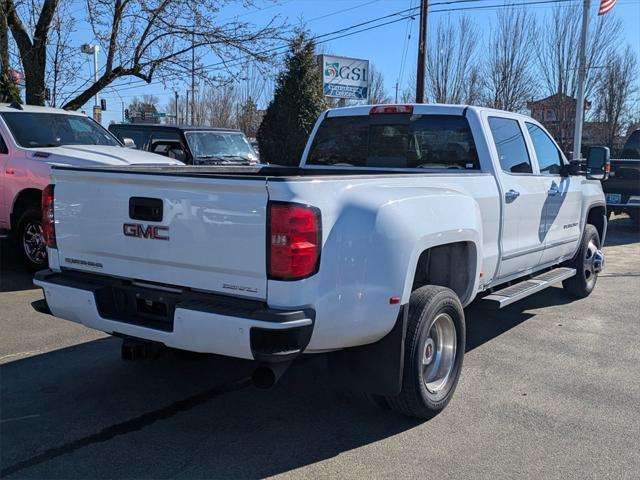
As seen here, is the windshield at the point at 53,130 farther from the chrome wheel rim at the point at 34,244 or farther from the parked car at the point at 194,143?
the parked car at the point at 194,143

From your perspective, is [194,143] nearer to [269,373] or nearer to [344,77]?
[269,373]

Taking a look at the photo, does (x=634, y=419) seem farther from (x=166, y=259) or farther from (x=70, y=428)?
(x=70, y=428)

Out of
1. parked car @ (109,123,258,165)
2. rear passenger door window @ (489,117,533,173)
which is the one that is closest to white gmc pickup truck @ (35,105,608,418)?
rear passenger door window @ (489,117,533,173)

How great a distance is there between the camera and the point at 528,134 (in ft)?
19.6

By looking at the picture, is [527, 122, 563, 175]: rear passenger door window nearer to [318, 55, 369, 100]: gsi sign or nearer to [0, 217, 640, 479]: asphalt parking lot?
[0, 217, 640, 479]: asphalt parking lot

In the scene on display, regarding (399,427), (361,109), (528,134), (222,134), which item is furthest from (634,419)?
(222,134)

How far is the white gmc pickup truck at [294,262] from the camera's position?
3162mm

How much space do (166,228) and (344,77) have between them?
2305cm

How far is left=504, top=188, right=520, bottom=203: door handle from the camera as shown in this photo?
16.6 ft

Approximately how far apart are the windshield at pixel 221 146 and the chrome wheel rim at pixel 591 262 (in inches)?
264

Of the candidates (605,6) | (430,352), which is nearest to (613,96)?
(605,6)

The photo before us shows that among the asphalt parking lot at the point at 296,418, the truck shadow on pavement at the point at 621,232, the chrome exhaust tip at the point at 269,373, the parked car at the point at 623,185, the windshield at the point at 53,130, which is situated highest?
the windshield at the point at 53,130

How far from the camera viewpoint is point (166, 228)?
351 centimetres

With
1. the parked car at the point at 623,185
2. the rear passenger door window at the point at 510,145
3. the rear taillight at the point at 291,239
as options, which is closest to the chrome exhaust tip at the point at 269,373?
the rear taillight at the point at 291,239
